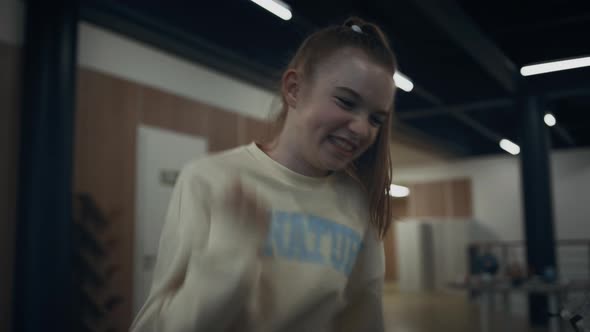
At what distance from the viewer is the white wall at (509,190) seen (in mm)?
12156

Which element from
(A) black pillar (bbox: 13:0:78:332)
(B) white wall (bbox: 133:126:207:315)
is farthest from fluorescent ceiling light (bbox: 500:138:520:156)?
(A) black pillar (bbox: 13:0:78:332)

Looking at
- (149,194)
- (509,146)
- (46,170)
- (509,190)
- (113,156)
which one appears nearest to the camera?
(46,170)

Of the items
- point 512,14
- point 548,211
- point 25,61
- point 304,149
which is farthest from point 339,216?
point 548,211

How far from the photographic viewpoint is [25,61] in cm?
429

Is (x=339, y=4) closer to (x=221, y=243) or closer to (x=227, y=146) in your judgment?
(x=227, y=146)

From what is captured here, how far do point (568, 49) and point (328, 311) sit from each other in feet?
16.0

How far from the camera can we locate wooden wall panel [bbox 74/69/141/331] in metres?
4.66

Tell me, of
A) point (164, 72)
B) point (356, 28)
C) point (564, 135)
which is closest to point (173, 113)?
point (164, 72)

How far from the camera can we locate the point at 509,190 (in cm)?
1316

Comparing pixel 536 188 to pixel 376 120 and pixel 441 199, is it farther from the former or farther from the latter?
pixel 376 120

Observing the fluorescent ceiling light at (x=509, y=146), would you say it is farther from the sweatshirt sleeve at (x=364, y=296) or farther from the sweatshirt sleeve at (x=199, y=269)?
the sweatshirt sleeve at (x=199, y=269)

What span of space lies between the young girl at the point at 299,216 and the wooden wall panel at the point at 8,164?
3887 mm

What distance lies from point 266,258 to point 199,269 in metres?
0.12

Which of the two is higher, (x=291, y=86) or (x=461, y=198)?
(x=461, y=198)
